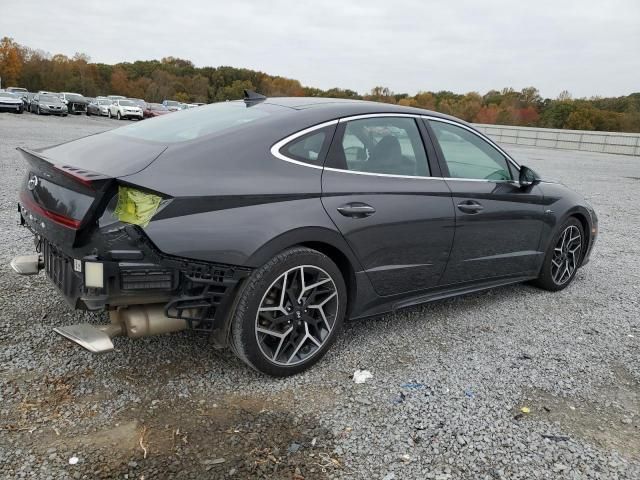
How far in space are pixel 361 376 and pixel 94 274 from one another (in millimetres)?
1634

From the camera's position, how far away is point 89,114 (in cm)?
4075

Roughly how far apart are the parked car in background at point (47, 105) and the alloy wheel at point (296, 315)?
36388 millimetres

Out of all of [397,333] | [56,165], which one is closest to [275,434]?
[397,333]

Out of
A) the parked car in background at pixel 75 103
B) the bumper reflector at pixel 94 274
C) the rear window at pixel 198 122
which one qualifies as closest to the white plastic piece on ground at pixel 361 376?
the bumper reflector at pixel 94 274

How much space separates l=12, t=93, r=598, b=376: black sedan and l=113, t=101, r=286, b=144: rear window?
2 centimetres

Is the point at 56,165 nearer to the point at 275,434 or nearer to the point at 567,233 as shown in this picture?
the point at 275,434

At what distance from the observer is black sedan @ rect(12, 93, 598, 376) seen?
263cm

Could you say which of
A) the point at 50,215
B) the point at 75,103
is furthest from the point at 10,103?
the point at 50,215

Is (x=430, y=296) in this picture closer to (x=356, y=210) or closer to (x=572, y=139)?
(x=356, y=210)

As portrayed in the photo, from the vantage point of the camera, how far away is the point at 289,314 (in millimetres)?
3096

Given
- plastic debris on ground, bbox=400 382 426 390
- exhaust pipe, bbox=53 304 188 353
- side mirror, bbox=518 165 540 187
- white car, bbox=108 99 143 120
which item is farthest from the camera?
white car, bbox=108 99 143 120

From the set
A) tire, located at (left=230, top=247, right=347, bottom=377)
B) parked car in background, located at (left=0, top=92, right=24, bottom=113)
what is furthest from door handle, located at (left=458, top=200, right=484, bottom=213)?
parked car in background, located at (left=0, top=92, right=24, bottom=113)

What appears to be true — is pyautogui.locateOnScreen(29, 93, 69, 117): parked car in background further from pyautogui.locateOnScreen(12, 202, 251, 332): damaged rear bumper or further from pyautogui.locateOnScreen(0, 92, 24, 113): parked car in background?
pyautogui.locateOnScreen(12, 202, 251, 332): damaged rear bumper

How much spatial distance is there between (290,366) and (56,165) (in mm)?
1712
